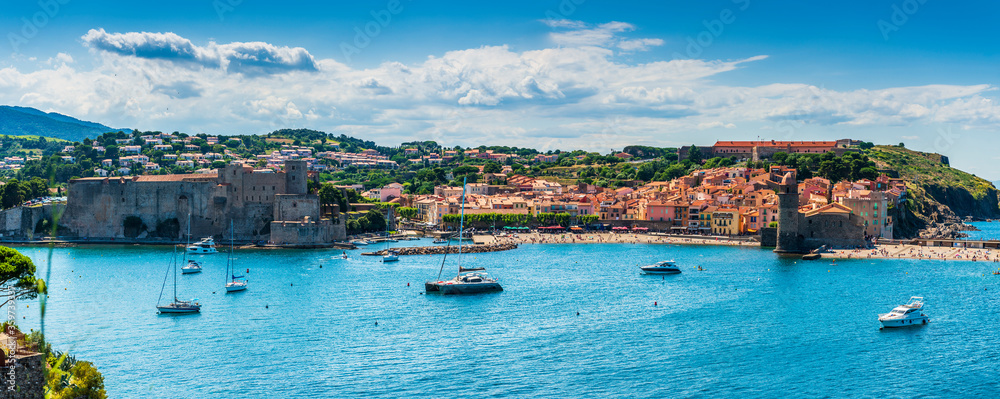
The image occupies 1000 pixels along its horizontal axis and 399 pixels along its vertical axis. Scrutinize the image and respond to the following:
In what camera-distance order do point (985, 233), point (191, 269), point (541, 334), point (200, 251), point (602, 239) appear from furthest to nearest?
point (985, 233) < point (602, 239) < point (200, 251) < point (191, 269) < point (541, 334)

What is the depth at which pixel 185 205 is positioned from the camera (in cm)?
5750

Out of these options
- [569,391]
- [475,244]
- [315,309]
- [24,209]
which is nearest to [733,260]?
[475,244]

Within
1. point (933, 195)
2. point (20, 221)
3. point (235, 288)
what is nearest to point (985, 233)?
point (933, 195)

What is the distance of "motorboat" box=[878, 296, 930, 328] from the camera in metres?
26.1

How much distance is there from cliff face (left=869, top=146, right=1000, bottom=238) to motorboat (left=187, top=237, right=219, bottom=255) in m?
48.3

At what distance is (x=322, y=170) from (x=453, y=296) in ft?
315

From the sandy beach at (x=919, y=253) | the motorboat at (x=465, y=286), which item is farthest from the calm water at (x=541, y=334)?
the sandy beach at (x=919, y=253)

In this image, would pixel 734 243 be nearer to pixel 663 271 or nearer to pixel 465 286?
Answer: pixel 663 271

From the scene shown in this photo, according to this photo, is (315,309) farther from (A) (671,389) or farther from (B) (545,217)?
(B) (545,217)

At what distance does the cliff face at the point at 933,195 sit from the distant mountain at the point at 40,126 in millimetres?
127949

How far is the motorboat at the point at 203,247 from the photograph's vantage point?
5038 cm

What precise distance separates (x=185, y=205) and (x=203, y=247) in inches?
306

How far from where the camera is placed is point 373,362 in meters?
21.2

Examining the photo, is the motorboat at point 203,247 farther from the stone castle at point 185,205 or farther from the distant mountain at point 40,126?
the distant mountain at point 40,126
